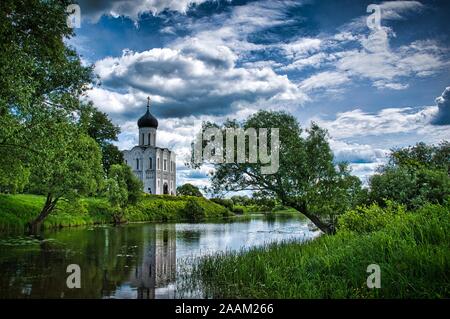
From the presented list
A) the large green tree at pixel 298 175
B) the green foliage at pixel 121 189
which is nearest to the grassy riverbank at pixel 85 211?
the green foliage at pixel 121 189

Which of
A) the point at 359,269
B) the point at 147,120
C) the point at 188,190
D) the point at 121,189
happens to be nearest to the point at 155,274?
the point at 359,269

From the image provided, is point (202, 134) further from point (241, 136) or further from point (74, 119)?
point (74, 119)

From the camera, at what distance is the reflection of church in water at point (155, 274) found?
1178 centimetres

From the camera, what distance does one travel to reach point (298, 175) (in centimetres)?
2169

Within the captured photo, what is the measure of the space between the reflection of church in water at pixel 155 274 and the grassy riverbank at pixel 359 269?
1229mm

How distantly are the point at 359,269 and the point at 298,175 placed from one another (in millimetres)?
12565

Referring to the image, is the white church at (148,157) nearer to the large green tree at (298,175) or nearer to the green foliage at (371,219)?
the large green tree at (298,175)

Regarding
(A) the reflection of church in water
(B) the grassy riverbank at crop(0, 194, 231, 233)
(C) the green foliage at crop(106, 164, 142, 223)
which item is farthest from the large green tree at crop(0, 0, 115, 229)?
A: (C) the green foliage at crop(106, 164, 142, 223)

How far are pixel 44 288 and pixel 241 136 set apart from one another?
13.3 metres

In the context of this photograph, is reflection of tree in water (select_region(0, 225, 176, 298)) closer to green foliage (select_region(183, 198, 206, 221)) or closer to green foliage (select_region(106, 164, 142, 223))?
green foliage (select_region(106, 164, 142, 223))

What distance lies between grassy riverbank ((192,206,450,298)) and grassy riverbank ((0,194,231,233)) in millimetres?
22243
